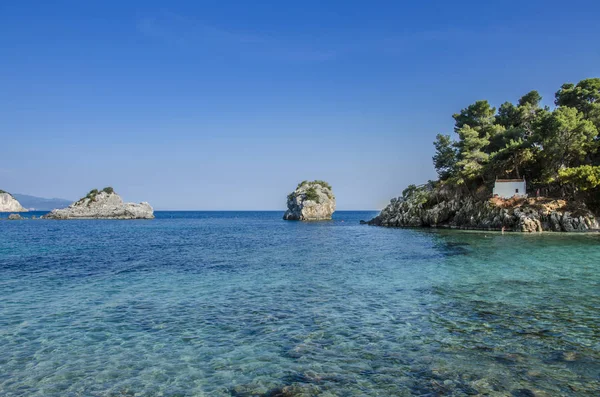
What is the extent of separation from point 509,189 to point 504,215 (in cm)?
899

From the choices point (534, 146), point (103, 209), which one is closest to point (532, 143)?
point (534, 146)

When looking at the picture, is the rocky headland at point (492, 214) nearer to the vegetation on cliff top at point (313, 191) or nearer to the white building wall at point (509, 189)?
the white building wall at point (509, 189)

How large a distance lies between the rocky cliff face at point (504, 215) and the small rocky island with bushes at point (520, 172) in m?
0.13

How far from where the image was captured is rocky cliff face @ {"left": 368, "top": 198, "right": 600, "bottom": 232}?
59.0 metres

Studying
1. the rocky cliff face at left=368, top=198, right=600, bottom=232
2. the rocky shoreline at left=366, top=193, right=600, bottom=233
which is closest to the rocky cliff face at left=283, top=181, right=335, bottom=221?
the rocky shoreline at left=366, top=193, right=600, bottom=233

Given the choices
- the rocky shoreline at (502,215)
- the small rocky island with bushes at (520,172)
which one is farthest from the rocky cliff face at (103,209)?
the rocky shoreline at (502,215)

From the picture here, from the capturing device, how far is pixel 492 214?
67.0 m

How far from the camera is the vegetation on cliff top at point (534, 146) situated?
62.2 meters

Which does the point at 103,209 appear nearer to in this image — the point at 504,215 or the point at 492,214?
the point at 492,214

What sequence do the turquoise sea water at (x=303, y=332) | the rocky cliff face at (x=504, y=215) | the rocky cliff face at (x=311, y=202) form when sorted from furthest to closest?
the rocky cliff face at (x=311, y=202) < the rocky cliff face at (x=504, y=215) < the turquoise sea water at (x=303, y=332)

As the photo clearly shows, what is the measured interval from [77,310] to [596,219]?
7069 cm

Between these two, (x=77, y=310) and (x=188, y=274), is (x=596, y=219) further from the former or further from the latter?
(x=77, y=310)

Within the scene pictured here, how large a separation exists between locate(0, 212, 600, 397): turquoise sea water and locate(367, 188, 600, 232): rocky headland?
40.0 meters

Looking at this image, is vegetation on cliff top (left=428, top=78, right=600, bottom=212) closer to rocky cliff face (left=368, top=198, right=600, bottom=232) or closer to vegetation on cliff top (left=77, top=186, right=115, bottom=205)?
rocky cliff face (left=368, top=198, right=600, bottom=232)
